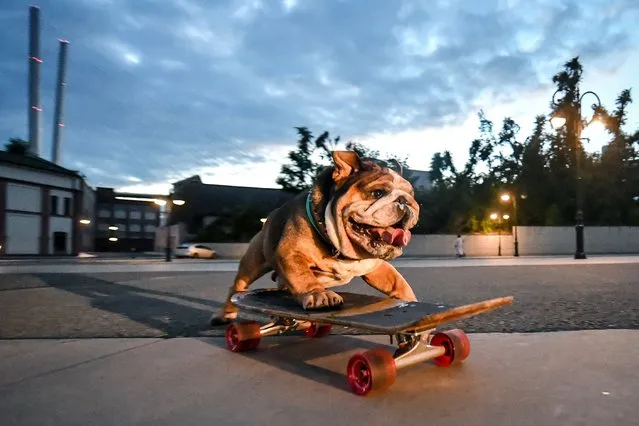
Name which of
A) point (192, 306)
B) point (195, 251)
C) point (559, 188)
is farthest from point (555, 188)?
point (192, 306)

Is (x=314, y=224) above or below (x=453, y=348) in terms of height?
above

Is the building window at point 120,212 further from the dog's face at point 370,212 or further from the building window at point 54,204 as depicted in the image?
the dog's face at point 370,212

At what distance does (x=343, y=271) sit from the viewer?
3.18 meters

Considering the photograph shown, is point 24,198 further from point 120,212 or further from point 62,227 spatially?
point 120,212

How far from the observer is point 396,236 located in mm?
2811

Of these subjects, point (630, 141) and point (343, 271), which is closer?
point (343, 271)

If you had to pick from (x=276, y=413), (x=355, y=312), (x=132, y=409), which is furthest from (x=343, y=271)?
(x=132, y=409)

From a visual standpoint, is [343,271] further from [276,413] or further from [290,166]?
[290,166]

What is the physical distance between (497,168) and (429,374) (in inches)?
1655

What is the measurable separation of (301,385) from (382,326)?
609 millimetres

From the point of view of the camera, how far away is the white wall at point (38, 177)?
1337 inches

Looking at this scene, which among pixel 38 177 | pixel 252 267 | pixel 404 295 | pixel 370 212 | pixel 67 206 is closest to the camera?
pixel 370 212

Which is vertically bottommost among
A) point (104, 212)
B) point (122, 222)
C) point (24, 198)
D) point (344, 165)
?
point (344, 165)

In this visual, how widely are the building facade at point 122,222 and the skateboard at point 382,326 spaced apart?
5773 centimetres
